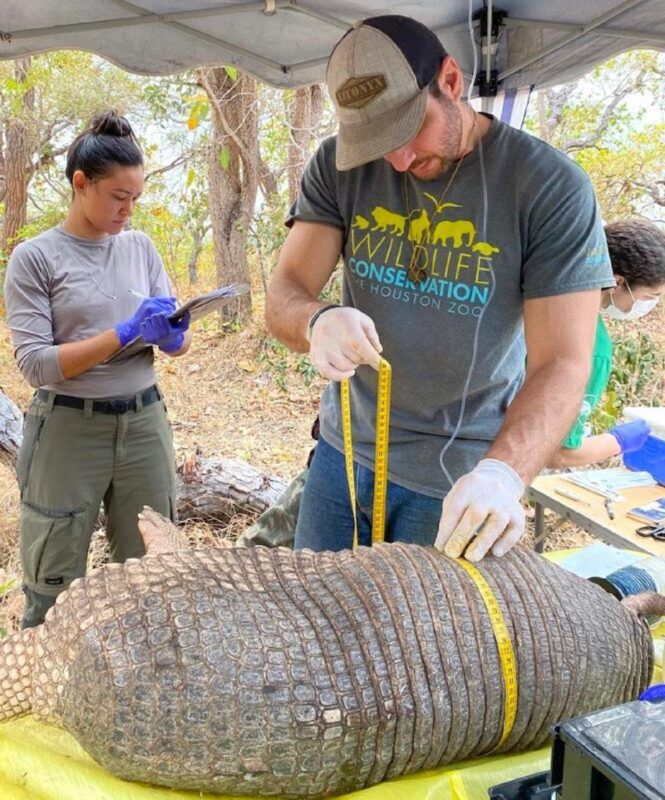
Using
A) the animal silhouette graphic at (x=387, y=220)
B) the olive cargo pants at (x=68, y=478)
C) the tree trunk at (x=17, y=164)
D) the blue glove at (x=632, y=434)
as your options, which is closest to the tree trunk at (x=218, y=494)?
the olive cargo pants at (x=68, y=478)

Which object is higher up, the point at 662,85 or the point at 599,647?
the point at 662,85

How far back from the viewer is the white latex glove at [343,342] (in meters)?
1.79

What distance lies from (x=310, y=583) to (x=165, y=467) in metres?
2.14

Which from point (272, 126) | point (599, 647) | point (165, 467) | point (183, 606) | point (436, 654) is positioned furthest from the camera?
point (272, 126)

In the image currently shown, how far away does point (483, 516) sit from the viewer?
1.59 metres

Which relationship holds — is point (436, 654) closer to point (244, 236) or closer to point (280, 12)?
point (280, 12)

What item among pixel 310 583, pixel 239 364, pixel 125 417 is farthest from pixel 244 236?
pixel 310 583

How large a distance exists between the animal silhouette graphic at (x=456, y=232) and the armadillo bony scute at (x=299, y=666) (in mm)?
979

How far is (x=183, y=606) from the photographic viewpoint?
1270 millimetres

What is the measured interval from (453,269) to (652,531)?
5.10 ft

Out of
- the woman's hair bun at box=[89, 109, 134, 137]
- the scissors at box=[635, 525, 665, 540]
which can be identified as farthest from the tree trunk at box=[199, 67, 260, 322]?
the scissors at box=[635, 525, 665, 540]

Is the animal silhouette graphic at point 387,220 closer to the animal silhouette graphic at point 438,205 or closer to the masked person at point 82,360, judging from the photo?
the animal silhouette graphic at point 438,205

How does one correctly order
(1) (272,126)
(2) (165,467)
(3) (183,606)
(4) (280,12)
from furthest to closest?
1. (1) (272,126)
2. (2) (165,467)
3. (4) (280,12)
4. (3) (183,606)

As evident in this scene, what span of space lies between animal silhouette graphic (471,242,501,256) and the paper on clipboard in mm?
1201
